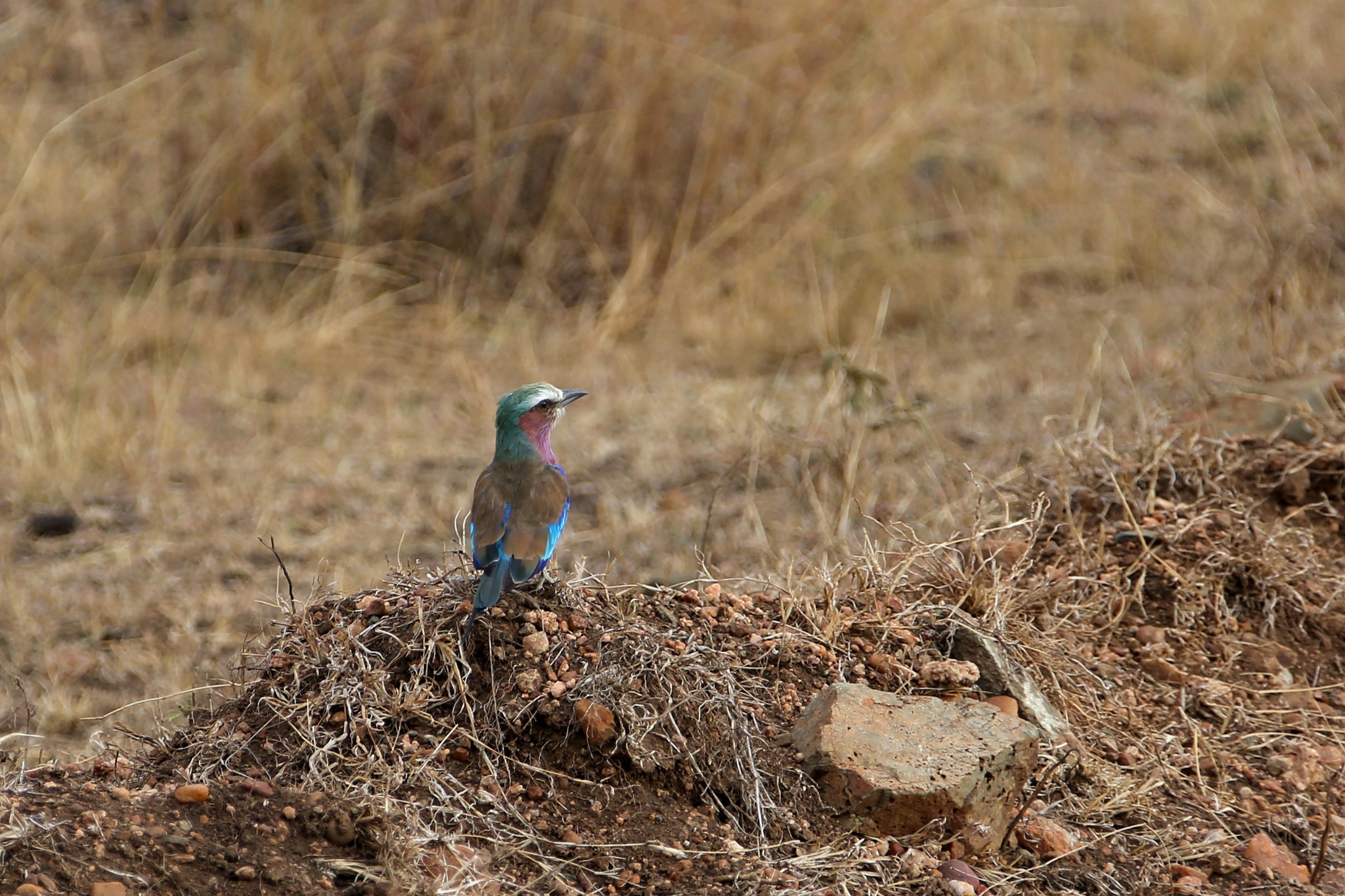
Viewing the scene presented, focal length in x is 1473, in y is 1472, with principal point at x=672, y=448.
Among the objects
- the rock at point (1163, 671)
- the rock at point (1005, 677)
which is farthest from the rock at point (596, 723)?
the rock at point (1163, 671)

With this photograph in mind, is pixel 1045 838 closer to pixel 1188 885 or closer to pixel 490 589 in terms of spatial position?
pixel 1188 885

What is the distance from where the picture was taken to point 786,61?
7434 millimetres

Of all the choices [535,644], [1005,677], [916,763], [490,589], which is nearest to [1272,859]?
[1005,677]

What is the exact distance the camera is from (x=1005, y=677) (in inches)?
123

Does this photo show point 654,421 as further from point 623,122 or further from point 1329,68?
point 1329,68

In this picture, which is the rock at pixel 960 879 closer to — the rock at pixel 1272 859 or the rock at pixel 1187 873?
the rock at pixel 1187 873

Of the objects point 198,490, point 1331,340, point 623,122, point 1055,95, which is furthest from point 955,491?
point 1055,95

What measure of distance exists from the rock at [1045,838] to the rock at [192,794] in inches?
58.0

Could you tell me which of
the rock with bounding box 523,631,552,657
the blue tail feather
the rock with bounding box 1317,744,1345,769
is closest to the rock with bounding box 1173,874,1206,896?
the rock with bounding box 1317,744,1345,769

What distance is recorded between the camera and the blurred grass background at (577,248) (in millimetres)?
5453

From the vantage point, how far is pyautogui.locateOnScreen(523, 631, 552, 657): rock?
2812 mm

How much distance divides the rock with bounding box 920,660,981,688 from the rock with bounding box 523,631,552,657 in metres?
0.84

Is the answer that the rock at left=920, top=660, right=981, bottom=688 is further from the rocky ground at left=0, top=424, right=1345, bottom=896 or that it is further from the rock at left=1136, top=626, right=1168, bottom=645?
the rock at left=1136, top=626, right=1168, bottom=645

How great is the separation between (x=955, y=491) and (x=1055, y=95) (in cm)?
483
